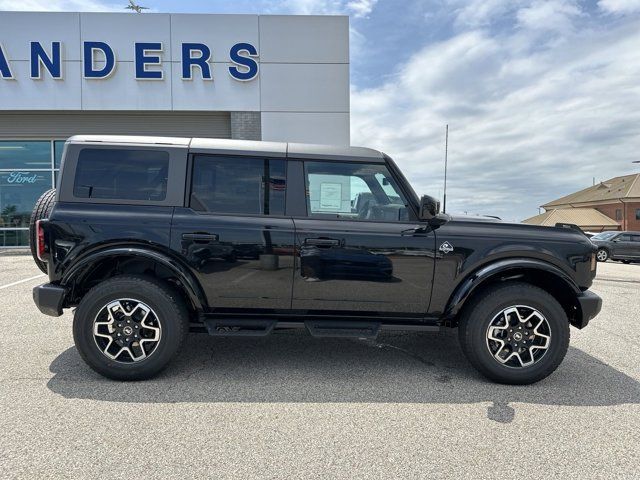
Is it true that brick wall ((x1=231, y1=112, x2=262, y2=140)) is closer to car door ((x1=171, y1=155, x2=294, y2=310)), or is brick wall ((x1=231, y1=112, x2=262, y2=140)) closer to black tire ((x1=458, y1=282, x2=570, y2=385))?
car door ((x1=171, y1=155, x2=294, y2=310))

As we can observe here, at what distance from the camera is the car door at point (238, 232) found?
3.27 metres

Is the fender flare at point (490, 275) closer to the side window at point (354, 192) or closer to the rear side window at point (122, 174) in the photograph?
the side window at point (354, 192)

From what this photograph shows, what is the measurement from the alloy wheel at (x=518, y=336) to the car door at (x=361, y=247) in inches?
24.3

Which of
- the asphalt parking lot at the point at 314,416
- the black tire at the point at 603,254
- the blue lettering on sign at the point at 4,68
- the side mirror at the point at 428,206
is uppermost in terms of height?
the blue lettering on sign at the point at 4,68

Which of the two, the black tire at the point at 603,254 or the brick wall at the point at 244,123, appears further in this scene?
the black tire at the point at 603,254

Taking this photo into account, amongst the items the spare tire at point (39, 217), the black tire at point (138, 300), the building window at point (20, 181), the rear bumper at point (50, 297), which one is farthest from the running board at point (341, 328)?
the building window at point (20, 181)

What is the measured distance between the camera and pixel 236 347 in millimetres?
4102

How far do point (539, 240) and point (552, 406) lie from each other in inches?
51.2

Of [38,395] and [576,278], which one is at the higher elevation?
[576,278]

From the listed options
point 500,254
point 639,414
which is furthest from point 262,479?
point 639,414

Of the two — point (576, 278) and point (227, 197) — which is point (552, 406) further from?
point (227, 197)

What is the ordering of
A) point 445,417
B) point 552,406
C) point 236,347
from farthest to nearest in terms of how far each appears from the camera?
point 236,347, point 552,406, point 445,417

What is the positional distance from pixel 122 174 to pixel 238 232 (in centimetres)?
110

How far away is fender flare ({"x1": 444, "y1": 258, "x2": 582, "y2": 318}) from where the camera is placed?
10.8 ft
